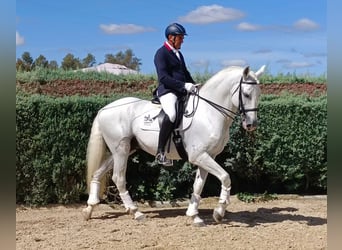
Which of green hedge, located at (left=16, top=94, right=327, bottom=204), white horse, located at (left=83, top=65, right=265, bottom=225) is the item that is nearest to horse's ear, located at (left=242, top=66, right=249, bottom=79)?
white horse, located at (left=83, top=65, right=265, bottom=225)

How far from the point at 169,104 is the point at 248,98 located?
3.53 feet

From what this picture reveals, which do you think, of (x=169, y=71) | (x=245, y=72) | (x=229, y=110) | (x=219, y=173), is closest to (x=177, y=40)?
(x=169, y=71)

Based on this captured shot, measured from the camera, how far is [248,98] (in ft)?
19.9

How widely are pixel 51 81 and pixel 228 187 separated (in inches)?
257

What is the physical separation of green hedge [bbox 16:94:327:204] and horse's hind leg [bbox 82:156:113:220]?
104 cm

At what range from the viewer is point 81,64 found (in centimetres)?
1642

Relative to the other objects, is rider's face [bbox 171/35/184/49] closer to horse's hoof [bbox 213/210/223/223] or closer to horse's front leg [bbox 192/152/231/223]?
horse's front leg [bbox 192/152/231/223]

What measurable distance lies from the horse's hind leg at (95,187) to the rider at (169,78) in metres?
1.00

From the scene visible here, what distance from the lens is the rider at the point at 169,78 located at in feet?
20.5

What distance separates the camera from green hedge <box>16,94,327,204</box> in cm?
774

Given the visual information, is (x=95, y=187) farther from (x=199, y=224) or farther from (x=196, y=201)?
(x=199, y=224)

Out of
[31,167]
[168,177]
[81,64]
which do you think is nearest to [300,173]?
[168,177]

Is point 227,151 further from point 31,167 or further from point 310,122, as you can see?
point 31,167

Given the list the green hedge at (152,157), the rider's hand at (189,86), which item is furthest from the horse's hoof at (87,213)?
the rider's hand at (189,86)
